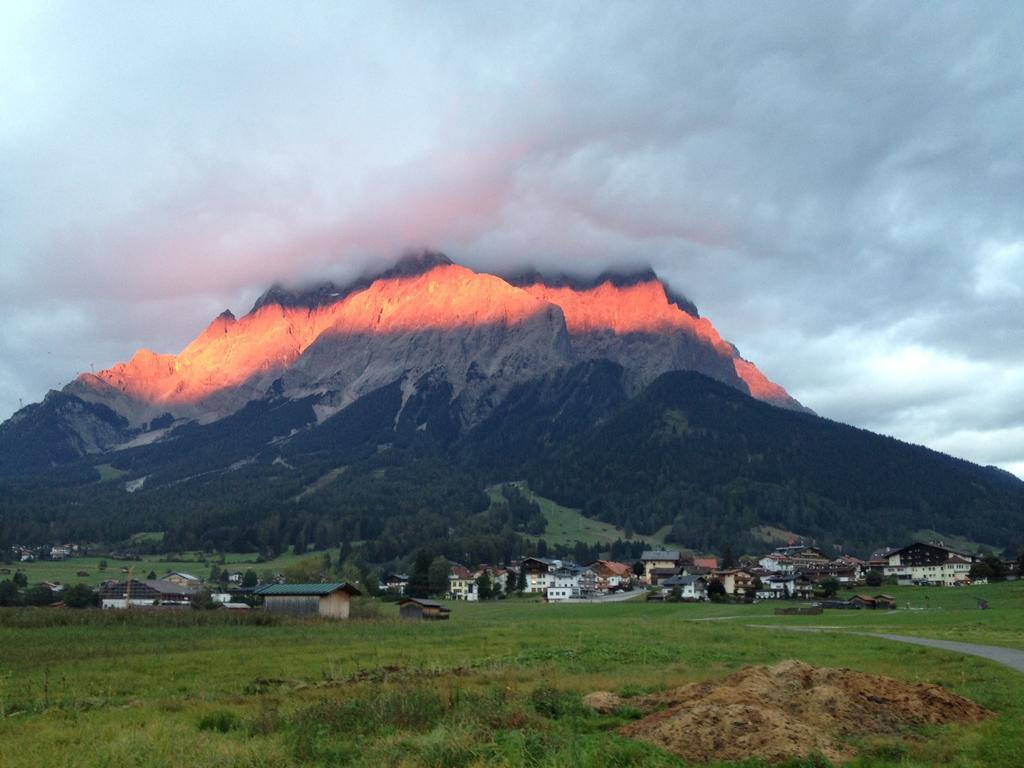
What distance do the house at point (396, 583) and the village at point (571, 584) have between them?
8.3 inches

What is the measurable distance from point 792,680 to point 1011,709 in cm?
557

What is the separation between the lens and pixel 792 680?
24969 mm

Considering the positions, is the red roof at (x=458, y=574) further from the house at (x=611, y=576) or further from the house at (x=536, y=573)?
the house at (x=611, y=576)

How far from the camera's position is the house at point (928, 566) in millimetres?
151750

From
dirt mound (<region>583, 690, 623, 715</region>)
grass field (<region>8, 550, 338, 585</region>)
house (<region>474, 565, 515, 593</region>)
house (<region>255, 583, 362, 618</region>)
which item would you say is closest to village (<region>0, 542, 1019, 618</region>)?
house (<region>255, 583, 362, 618</region>)

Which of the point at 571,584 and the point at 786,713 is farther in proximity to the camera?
the point at 571,584

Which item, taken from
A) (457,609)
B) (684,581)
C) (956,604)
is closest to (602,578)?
(684,581)

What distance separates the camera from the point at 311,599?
86.4 metres

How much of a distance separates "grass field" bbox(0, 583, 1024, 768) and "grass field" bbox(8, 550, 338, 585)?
92279 mm

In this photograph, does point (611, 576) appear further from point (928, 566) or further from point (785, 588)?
point (928, 566)

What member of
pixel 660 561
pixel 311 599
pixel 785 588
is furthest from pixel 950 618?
pixel 660 561

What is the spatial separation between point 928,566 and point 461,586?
85.8 metres

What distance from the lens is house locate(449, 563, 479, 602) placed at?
15575cm

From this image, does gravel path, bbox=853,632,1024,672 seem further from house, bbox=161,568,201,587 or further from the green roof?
house, bbox=161,568,201,587
